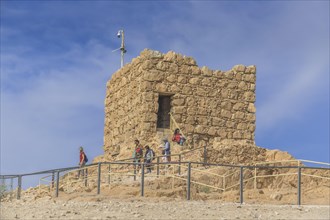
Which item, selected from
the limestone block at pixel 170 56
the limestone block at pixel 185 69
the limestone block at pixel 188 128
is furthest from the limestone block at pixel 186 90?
the limestone block at pixel 188 128

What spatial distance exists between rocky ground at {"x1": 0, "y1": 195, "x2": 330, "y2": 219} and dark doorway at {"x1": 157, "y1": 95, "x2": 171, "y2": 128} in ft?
33.3

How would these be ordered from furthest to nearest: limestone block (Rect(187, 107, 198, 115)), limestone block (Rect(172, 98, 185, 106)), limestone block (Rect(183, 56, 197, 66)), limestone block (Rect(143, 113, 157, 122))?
limestone block (Rect(183, 56, 197, 66)), limestone block (Rect(187, 107, 198, 115)), limestone block (Rect(172, 98, 185, 106)), limestone block (Rect(143, 113, 157, 122))

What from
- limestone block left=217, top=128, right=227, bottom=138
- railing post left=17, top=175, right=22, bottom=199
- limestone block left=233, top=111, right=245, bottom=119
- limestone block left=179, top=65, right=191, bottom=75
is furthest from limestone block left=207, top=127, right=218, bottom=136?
railing post left=17, top=175, right=22, bottom=199

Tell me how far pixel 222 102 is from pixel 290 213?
12436 mm

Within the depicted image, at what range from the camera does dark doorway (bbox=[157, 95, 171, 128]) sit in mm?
26766

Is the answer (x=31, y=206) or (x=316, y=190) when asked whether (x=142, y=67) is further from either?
(x=31, y=206)

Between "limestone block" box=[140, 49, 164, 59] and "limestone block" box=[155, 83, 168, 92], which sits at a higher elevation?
"limestone block" box=[140, 49, 164, 59]

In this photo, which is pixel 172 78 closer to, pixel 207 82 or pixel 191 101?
pixel 191 101

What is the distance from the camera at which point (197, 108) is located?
26.8 metres

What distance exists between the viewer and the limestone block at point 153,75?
1029 inches

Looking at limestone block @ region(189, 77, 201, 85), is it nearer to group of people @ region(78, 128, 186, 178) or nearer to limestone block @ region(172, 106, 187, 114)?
limestone block @ region(172, 106, 187, 114)

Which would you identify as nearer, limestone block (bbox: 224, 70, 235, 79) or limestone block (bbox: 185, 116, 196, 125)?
limestone block (bbox: 185, 116, 196, 125)

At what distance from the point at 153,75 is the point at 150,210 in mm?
11696

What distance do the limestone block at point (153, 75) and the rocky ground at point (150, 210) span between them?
9.97 m
